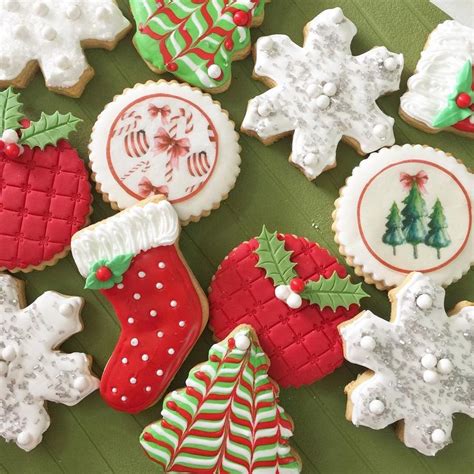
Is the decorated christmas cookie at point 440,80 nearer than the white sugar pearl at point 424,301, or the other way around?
the white sugar pearl at point 424,301

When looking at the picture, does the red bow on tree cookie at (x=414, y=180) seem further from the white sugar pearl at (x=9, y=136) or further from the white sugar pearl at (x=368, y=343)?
the white sugar pearl at (x=9, y=136)

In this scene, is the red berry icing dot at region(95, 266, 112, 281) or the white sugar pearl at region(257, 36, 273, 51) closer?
the red berry icing dot at region(95, 266, 112, 281)

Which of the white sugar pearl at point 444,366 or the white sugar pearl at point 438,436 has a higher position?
the white sugar pearl at point 444,366

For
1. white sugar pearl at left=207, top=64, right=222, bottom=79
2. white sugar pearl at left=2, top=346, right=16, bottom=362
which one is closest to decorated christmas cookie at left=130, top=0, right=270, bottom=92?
white sugar pearl at left=207, top=64, right=222, bottom=79

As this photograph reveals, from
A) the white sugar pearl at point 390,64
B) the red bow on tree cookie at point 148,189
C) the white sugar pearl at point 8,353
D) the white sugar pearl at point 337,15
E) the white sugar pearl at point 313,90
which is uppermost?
the white sugar pearl at point 337,15

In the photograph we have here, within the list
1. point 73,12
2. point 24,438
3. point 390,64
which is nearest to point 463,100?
point 390,64

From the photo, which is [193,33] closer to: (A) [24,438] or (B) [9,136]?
(B) [9,136]

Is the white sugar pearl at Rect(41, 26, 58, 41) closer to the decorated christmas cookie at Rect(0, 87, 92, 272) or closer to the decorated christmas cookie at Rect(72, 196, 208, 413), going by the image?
the decorated christmas cookie at Rect(0, 87, 92, 272)

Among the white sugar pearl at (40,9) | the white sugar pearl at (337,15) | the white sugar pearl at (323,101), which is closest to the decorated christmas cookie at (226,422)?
the white sugar pearl at (323,101)
